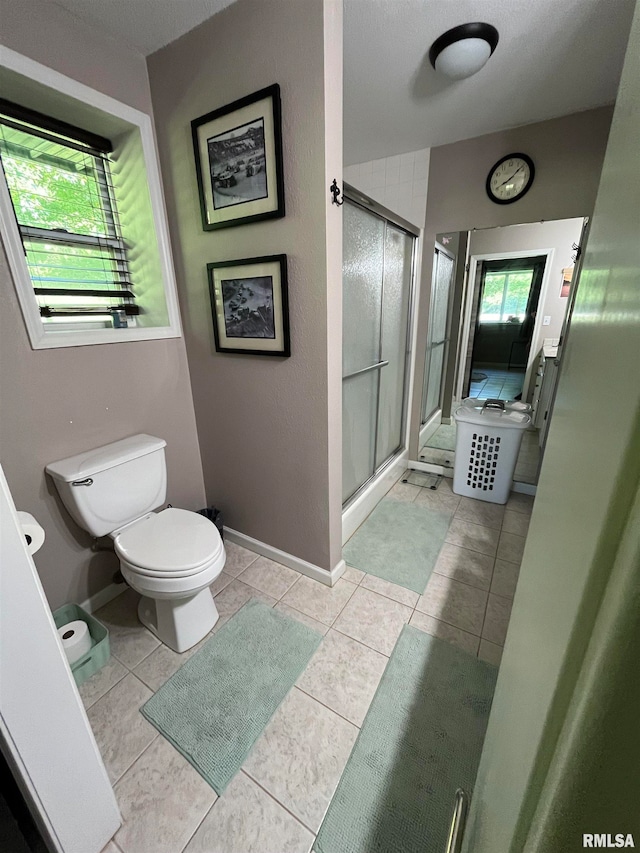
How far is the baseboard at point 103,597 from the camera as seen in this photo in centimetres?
162

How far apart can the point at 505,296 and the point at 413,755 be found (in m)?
2.59

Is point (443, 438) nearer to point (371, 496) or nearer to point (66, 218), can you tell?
point (371, 496)

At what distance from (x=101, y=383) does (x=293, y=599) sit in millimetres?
1371

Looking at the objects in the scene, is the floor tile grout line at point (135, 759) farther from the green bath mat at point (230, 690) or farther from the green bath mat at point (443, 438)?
the green bath mat at point (443, 438)

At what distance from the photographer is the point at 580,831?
23 centimetres

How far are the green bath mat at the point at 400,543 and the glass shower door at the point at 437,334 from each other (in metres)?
0.95

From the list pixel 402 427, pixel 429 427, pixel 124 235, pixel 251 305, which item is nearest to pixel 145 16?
pixel 124 235

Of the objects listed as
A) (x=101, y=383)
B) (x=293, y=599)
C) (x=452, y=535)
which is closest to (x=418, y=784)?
(x=293, y=599)

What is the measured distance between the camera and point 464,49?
1.38 meters

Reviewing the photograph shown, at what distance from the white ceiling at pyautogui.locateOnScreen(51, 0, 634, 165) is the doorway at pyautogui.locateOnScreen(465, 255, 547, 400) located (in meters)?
0.81

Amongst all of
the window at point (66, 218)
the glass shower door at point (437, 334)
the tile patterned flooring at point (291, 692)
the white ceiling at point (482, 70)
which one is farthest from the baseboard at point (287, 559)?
the white ceiling at point (482, 70)

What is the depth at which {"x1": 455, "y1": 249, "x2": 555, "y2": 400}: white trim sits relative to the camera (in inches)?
87.6

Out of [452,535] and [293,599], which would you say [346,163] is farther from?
[293,599]

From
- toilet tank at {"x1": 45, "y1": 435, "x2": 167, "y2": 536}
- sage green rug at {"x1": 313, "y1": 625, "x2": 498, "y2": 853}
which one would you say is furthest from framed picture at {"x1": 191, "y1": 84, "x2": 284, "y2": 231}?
sage green rug at {"x1": 313, "y1": 625, "x2": 498, "y2": 853}
